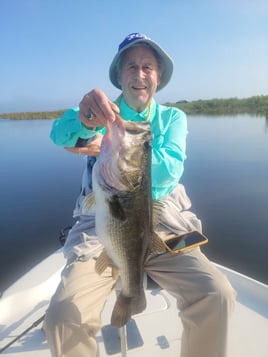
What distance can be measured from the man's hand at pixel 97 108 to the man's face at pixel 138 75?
93 cm

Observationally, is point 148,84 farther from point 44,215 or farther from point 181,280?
point 44,215

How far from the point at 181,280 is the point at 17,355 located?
185 centimetres

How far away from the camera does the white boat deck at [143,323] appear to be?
10.5 feet

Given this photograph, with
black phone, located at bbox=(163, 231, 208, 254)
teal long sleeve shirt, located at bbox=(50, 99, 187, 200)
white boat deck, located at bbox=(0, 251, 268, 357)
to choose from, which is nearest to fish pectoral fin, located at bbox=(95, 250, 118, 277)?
black phone, located at bbox=(163, 231, 208, 254)

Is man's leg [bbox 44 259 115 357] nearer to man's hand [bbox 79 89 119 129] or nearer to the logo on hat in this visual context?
man's hand [bbox 79 89 119 129]

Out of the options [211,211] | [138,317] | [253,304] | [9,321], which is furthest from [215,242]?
[9,321]

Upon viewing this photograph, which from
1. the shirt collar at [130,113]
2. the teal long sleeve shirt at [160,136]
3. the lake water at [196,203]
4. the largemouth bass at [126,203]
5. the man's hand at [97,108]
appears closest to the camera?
the man's hand at [97,108]

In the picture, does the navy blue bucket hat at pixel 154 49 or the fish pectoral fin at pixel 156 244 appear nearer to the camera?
the fish pectoral fin at pixel 156 244

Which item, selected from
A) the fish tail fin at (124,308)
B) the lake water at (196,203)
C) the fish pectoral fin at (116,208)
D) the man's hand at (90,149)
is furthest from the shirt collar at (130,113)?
the lake water at (196,203)

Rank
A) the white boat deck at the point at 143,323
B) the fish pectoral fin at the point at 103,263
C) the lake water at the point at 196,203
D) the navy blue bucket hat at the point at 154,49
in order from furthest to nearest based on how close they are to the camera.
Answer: the lake water at the point at 196,203, the white boat deck at the point at 143,323, the navy blue bucket hat at the point at 154,49, the fish pectoral fin at the point at 103,263

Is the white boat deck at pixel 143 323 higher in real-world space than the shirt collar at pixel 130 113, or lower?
lower

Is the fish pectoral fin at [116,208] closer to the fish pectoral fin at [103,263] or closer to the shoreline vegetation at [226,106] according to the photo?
the fish pectoral fin at [103,263]

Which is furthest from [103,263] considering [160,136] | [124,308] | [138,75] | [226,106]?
[226,106]

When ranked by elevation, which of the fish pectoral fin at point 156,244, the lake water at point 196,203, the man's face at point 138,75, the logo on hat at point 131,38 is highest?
the logo on hat at point 131,38
